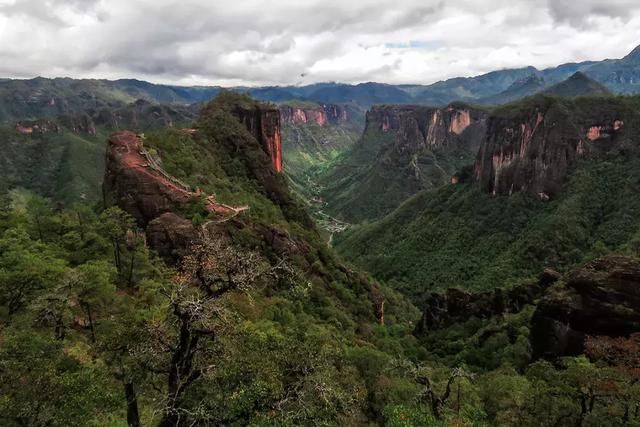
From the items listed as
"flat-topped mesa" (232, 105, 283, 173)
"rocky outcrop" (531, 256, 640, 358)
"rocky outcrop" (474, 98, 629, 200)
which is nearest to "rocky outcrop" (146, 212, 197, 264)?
"rocky outcrop" (531, 256, 640, 358)

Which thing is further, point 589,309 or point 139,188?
point 139,188

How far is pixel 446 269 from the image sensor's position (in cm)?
13088

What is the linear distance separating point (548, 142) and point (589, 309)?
4570 inches

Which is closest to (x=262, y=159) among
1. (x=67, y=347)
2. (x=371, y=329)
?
(x=371, y=329)

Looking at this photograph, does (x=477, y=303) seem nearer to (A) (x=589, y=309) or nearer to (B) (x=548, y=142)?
(A) (x=589, y=309)

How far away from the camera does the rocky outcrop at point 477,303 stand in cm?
7306

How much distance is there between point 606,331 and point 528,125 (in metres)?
128

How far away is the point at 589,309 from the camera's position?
4788 cm

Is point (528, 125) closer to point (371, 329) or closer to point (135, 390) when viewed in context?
point (371, 329)

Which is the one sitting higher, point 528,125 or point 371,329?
point 528,125

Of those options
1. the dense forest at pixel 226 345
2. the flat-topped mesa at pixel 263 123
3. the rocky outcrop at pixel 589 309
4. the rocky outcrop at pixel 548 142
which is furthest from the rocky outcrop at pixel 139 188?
the rocky outcrop at pixel 548 142

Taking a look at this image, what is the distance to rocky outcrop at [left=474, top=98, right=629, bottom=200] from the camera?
146250mm

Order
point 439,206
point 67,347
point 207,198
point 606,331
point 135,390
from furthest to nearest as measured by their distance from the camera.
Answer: point 439,206
point 207,198
point 606,331
point 67,347
point 135,390

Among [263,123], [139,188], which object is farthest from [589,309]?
[263,123]
